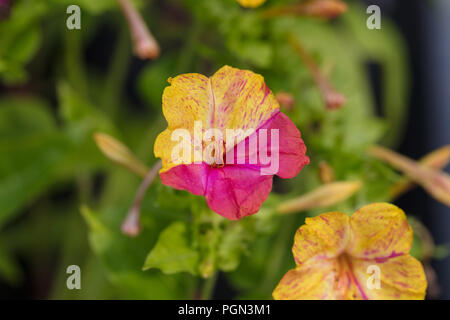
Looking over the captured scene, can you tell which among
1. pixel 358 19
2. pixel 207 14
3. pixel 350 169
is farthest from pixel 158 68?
pixel 358 19

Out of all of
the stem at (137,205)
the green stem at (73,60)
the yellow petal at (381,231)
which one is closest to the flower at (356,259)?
the yellow petal at (381,231)

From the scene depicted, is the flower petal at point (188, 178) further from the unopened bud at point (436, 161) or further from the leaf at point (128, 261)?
the unopened bud at point (436, 161)

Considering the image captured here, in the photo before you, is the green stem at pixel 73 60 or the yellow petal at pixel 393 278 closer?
the yellow petal at pixel 393 278

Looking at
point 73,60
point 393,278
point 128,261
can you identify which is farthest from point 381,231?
point 73,60

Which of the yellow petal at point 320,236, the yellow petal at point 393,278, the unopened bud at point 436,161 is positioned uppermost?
the unopened bud at point 436,161

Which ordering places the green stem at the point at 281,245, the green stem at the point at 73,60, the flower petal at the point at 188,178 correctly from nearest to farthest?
the flower petal at the point at 188,178
the green stem at the point at 281,245
the green stem at the point at 73,60

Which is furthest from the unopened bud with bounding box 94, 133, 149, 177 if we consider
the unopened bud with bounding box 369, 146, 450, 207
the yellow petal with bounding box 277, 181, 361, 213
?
the unopened bud with bounding box 369, 146, 450, 207
